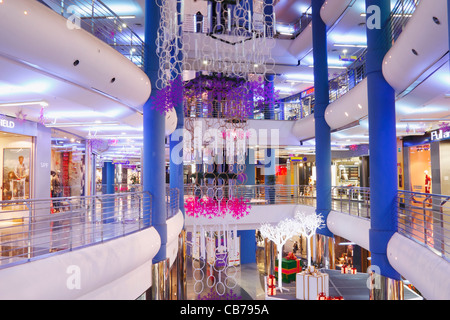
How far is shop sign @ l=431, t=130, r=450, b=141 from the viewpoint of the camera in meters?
8.55

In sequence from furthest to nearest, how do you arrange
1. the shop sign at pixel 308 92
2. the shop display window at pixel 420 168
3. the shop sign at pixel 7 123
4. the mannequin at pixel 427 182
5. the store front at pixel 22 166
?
the shop sign at pixel 308 92 < the shop display window at pixel 420 168 < the mannequin at pixel 427 182 < the store front at pixel 22 166 < the shop sign at pixel 7 123

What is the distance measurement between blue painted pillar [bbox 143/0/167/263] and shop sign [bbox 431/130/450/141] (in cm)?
700

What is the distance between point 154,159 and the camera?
203 inches

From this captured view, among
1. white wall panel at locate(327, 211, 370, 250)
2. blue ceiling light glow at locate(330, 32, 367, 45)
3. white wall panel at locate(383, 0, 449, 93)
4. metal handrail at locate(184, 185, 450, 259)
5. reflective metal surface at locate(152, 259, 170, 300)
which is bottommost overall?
reflective metal surface at locate(152, 259, 170, 300)

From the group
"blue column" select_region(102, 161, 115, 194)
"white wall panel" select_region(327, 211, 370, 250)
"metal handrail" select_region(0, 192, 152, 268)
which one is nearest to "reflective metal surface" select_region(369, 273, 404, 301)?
"white wall panel" select_region(327, 211, 370, 250)

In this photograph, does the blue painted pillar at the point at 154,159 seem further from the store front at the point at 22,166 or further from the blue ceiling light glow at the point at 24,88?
the store front at the point at 22,166

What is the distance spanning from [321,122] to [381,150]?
142 inches

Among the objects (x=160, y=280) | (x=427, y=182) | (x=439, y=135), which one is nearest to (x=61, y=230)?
(x=160, y=280)

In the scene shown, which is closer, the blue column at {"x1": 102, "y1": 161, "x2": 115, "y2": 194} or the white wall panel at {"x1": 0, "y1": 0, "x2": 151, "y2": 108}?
the white wall panel at {"x1": 0, "y1": 0, "x2": 151, "y2": 108}

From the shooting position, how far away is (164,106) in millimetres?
4320

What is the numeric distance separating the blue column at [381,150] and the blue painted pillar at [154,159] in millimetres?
2902

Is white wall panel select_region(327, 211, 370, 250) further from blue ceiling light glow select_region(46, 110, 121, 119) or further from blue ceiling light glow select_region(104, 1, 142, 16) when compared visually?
blue ceiling light glow select_region(104, 1, 142, 16)

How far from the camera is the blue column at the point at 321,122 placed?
320 inches

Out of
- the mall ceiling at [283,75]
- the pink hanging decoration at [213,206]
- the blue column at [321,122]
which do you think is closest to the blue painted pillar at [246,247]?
the mall ceiling at [283,75]
